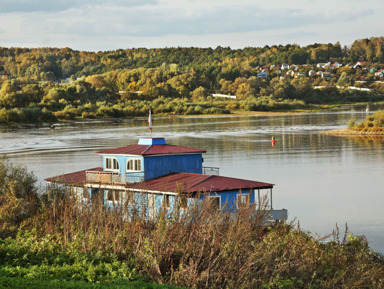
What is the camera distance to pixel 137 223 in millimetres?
15883

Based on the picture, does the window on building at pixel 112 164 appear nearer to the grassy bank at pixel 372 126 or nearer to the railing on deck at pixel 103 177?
the railing on deck at pixel 103 177

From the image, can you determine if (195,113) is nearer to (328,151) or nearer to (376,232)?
(328,151)

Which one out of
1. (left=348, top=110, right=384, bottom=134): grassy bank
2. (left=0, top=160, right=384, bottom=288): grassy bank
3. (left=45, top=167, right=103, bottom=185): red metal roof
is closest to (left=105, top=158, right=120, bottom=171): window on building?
(left=45, top=167, right=103, bottom=185): red metal roof

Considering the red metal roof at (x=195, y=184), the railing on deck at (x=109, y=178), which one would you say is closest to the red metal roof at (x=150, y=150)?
the railing on deck at (x=109, y=178)

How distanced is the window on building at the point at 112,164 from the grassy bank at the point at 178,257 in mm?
11382

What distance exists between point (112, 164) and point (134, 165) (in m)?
1.22

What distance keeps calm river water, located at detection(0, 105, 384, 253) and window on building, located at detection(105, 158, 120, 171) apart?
23.8 ft

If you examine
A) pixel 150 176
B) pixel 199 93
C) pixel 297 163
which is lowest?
pixel 297 163

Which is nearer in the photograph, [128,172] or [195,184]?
[195,184]

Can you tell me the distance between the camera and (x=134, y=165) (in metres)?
28.4

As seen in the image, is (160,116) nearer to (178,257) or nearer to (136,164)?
(136,164)

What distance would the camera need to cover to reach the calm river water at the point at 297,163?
28453 mm

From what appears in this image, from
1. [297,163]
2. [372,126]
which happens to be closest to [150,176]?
[297,163]

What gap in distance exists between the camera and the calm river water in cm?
2845
